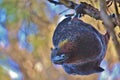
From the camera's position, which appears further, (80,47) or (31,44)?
(31,44)

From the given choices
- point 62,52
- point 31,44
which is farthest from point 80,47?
point 31,44

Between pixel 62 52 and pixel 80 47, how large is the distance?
2 centimetres

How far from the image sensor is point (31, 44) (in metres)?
0.87

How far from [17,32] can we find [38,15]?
14 cm

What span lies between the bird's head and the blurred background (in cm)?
36

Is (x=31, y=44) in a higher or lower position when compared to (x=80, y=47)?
higher

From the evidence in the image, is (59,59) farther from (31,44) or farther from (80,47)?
(31,44)

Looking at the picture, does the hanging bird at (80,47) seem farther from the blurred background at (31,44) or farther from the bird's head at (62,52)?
the blurred background at (31,44)

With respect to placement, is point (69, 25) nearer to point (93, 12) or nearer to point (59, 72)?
point (93, 12)

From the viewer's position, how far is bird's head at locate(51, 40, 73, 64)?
0.32m

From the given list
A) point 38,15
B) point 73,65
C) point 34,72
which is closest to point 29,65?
point 34,72

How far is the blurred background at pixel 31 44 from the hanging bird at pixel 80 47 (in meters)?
0.36

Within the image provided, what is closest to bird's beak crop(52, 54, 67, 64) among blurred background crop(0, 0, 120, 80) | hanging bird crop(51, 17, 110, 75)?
hanging bird crop(51, 17, 110, 75)

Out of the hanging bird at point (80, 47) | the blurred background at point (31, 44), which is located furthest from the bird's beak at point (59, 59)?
the blurred background at point (31, 44)
